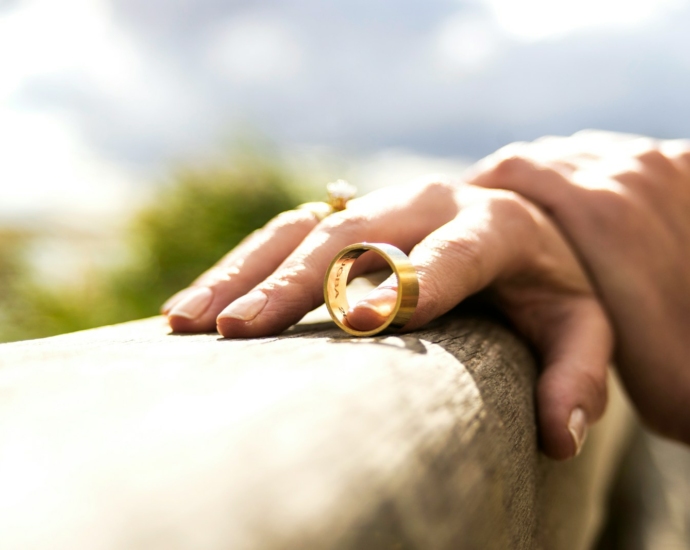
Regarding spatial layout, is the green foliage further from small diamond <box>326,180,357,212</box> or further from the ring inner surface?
the ring inner surface

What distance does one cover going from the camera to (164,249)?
440 cm

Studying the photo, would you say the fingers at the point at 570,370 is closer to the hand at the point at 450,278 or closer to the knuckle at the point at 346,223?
the hand at the point at 450,278

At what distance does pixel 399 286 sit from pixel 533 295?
50 cm

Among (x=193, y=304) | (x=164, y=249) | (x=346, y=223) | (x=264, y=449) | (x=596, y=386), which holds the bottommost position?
(x=164, y=249)

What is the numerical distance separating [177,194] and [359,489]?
4323 millimetres

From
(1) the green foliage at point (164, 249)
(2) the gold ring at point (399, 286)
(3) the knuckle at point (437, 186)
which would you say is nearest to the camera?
(2) the gold ring at point (399, 286)

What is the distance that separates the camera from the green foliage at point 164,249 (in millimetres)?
4301

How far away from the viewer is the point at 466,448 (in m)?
0.44

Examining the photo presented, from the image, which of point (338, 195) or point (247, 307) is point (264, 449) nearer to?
point (247, 307)

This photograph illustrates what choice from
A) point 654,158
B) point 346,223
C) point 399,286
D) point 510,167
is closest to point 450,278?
point 399,286

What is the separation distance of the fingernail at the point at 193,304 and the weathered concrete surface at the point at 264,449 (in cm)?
33

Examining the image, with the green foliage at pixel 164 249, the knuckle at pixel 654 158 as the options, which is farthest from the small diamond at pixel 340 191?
the green foliage at pixel 164 249

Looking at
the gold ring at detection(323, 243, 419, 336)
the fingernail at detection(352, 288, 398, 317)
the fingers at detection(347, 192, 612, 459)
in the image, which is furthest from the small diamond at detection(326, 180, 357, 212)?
the fingernail at detection(352, 288, 398, 317)

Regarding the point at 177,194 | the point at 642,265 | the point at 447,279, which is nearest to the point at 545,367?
the point at 447,279
